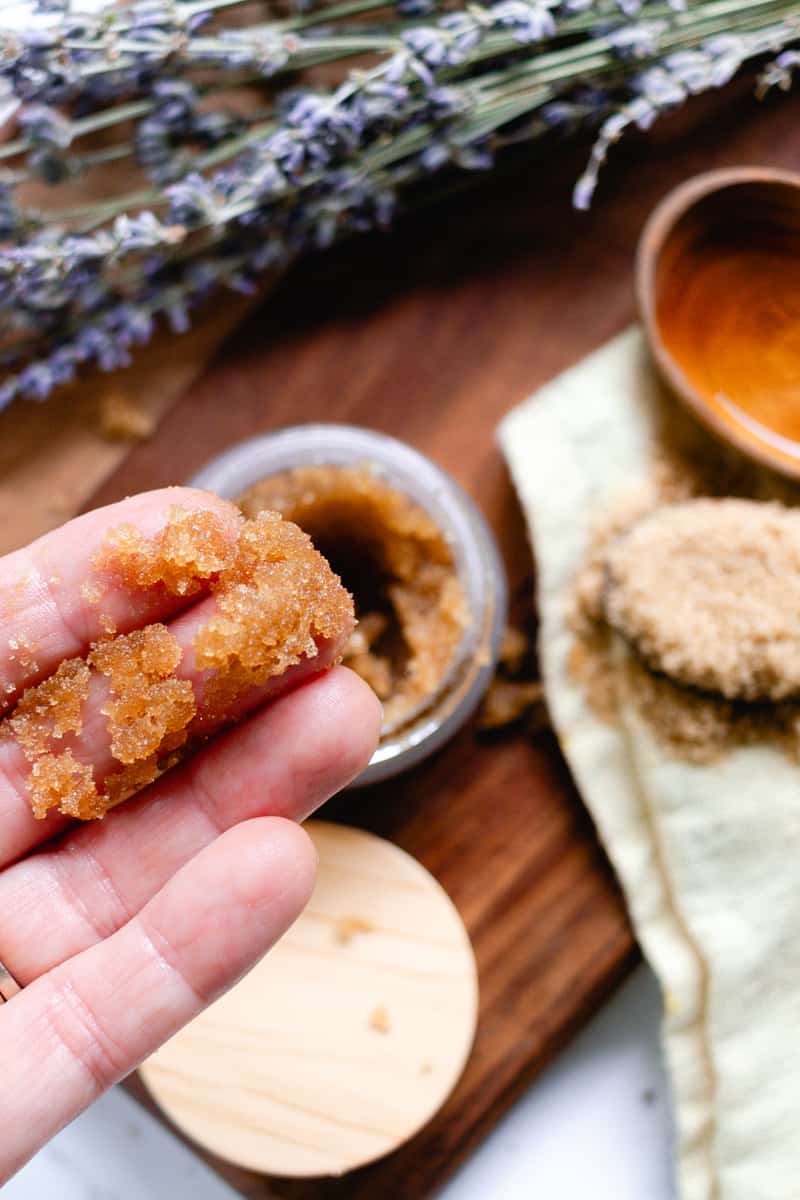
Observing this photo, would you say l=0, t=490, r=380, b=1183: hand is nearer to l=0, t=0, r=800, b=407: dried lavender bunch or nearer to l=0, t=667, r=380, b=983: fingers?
l=0, t=667, r=380, b=983: fingers

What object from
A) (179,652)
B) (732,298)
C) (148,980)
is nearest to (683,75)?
(732,298)

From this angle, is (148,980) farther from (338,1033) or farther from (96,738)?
(338,1033)

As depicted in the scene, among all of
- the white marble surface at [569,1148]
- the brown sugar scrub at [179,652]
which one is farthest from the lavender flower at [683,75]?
the white marble surface at [569,1148]

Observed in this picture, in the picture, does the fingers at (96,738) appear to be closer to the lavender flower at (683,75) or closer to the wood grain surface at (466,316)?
the wood grain surface at (466,316)

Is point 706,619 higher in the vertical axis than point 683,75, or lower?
lower

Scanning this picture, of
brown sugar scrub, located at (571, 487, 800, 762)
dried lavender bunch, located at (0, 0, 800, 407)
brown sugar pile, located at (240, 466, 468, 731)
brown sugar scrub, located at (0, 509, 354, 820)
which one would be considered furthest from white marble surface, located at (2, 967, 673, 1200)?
dried lavender bunch, located at (0, 0, 800, 407)

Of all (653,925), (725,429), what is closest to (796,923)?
(653,925)

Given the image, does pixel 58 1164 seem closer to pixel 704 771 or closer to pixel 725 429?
pixel 704 771
